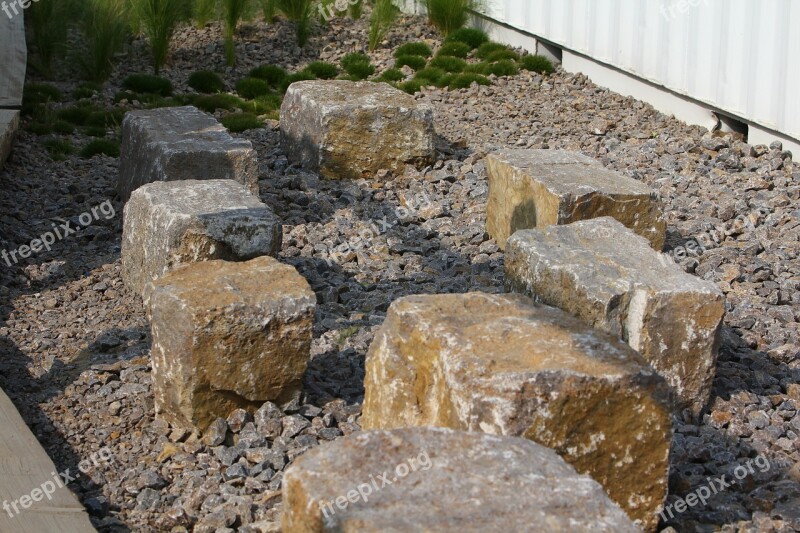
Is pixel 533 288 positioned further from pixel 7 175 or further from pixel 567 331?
pixel 7 175

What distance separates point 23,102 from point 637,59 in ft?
14.1

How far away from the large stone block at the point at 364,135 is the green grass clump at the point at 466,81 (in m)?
1.82

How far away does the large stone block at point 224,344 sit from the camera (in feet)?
11.3

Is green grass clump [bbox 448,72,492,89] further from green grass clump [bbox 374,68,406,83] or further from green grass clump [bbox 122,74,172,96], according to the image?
green grass clump [bbox 122,74,172,96]

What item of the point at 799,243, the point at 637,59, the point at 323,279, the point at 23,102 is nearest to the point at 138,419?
the point at 323,279

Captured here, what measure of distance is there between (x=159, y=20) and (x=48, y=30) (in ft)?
2.68

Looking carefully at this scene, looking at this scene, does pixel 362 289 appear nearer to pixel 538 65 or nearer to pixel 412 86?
pixel 412 86

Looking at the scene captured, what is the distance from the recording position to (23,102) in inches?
295

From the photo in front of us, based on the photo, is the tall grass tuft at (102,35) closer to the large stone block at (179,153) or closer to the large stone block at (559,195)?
the large stone block at (179,153)

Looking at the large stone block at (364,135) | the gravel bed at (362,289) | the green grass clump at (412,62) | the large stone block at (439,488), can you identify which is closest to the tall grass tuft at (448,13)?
the green grass clump at (412,62)

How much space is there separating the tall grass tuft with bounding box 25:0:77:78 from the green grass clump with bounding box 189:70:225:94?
1007mm

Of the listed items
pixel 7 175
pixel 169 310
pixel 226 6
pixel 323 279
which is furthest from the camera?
pixel 226 6
